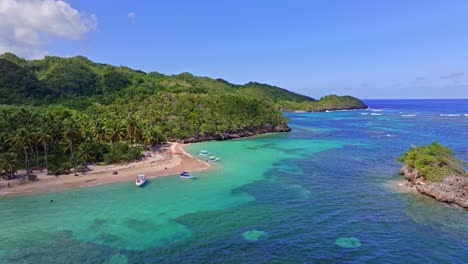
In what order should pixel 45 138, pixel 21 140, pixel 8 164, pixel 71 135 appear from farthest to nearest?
pixel 71 135 < pixel 45 138 < pixel 21 140 < pixel 8 164

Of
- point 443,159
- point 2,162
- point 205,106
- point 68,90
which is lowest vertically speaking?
point 443,159

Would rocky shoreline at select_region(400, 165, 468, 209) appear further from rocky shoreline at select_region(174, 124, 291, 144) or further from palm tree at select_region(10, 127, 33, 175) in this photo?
rocky shoreline at select_region(174, 124, 291, 144)

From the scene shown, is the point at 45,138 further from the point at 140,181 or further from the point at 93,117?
the point at 93,117

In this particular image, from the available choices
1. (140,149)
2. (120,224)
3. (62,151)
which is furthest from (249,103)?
(120,224)

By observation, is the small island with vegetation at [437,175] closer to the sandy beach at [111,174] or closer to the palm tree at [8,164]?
the sandy beach at [111,174]

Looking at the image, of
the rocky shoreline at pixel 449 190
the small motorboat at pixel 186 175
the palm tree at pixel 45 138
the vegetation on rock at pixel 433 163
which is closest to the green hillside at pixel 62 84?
the palm tree at pixel 45 138

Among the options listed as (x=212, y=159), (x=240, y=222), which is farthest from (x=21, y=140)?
(x=240, y=222)

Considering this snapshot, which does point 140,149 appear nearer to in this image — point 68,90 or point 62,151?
point 62,151
